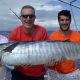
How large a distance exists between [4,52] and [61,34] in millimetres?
1109

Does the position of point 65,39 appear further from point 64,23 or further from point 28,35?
point 28,35

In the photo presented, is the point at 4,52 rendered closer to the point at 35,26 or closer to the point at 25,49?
the point at 25,49

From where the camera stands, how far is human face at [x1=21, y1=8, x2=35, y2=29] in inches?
215

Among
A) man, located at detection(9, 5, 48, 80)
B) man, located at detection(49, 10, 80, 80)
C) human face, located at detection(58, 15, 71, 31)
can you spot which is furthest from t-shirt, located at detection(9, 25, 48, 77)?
human face, located at detection(58, 15, 71, 31)

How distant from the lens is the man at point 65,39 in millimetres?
5812

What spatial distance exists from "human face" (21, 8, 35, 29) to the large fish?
29 centimetres

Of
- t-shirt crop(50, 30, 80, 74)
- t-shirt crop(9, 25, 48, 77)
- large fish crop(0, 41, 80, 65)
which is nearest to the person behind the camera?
large fish crop(0, 41, 80, 65)

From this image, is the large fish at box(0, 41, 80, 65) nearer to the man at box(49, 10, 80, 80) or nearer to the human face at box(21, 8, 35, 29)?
the man at box(49, 10, 80, 80)

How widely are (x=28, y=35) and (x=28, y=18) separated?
30cm

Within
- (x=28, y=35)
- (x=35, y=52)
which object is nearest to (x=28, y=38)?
(x=28, y=35)

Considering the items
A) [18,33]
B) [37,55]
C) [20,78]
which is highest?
[18,33]

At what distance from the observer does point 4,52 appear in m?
5.42

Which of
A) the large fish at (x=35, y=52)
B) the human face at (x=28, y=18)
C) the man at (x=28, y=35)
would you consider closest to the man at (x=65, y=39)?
the large fish at (x=35, y=52)

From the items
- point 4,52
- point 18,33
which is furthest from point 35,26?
point 4,52
